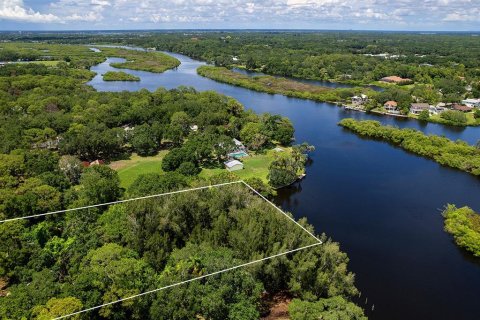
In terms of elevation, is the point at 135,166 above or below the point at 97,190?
below

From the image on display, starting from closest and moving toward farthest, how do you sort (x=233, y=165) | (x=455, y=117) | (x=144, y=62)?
(x=233, y=165) < (x=455, y=117) < (x=144, y=62)

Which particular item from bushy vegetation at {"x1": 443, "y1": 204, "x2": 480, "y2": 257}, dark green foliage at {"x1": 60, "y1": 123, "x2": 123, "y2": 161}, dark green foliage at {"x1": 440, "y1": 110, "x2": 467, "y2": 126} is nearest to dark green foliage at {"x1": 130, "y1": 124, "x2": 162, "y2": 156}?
dark green foliage at {"x1": 60, "y1": 123, "x2": 123, "y2": 161}

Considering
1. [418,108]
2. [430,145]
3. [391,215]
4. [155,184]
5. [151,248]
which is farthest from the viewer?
[418,108]

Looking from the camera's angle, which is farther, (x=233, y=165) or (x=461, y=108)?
(x=461, y=108)

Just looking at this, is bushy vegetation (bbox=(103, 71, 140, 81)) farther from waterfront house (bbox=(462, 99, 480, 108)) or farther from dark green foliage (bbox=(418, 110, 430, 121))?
waterfront house (bbox=(462, 99, 480, 108))

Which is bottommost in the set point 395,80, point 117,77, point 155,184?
point 395,80

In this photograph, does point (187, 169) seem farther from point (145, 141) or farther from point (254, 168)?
point (145, 141)

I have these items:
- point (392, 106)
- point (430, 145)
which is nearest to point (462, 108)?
point (392, 106)
